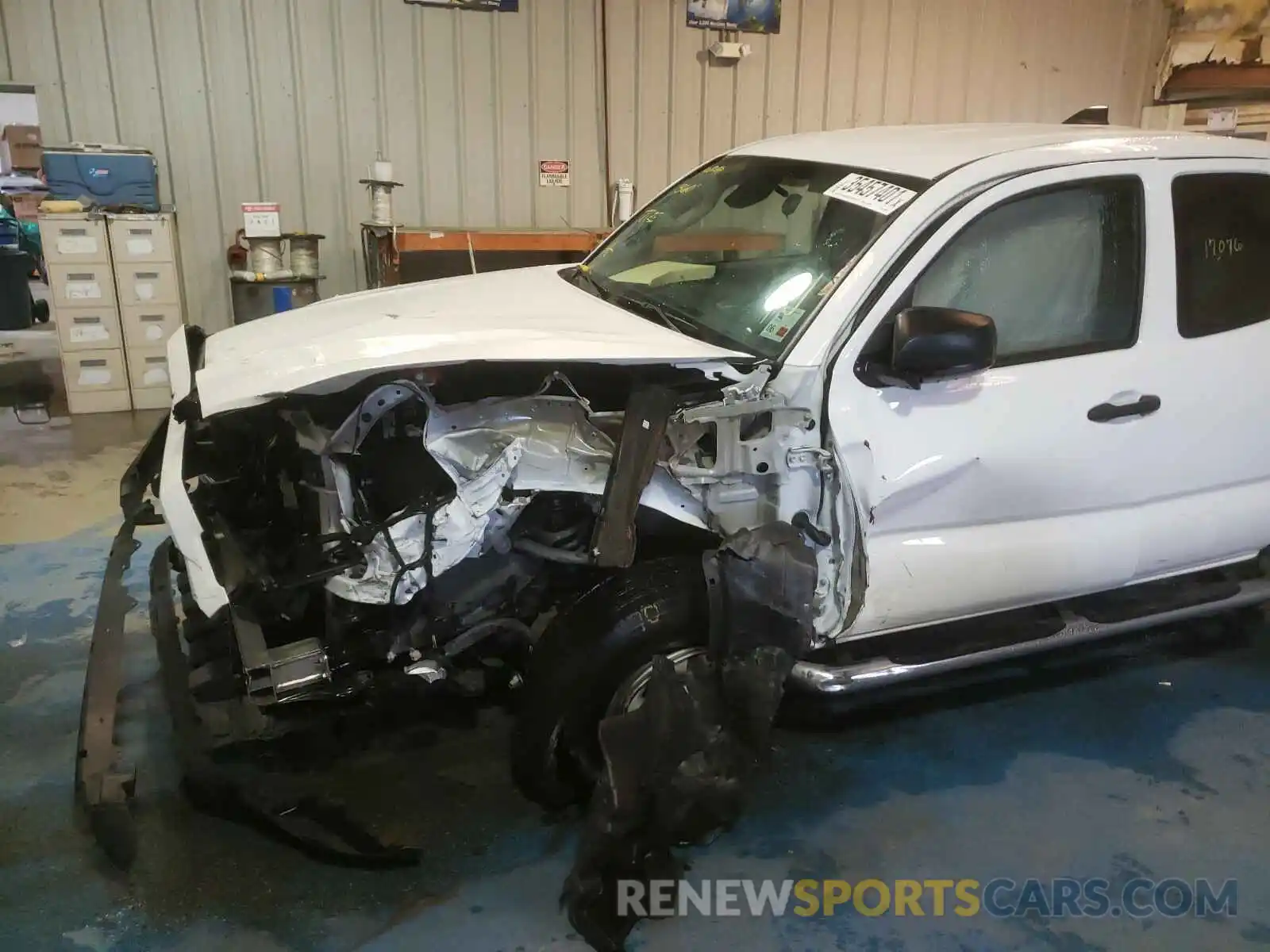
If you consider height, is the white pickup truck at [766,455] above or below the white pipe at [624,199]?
below

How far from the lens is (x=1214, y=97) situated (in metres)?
7.45

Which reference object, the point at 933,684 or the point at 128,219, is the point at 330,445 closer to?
the point at 933,684

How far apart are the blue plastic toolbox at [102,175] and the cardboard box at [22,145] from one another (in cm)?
625

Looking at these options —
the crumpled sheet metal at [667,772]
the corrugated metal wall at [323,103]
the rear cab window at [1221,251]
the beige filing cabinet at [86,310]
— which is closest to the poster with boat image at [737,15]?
the corrugated metal wall at [323,103]

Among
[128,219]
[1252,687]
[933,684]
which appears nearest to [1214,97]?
[1252,687]

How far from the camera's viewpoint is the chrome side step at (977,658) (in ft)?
7.52

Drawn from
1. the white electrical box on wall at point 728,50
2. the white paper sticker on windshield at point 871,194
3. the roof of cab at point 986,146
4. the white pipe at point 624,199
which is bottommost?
the white pipe at point 624,199

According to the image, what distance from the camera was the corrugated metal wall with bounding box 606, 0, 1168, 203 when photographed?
6.68 meters

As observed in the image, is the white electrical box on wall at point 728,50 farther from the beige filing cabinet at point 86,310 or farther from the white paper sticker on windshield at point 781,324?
the white paper sticker on windshield at point 781,324

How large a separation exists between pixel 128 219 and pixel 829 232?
4826 millimetres

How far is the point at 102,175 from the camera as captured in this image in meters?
5.58

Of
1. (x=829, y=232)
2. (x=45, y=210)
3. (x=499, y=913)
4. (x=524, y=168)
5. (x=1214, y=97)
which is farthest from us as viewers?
(x=1214, y=97)

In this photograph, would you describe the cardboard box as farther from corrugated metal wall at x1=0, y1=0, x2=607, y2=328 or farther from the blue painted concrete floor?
the blue painted concrete floor

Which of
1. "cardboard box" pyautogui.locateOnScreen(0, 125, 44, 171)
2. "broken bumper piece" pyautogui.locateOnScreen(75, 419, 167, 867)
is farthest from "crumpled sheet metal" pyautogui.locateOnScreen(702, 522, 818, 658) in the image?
"cardboard box" pyautogui.locateOnScreen(0, 125, 44, 171)
